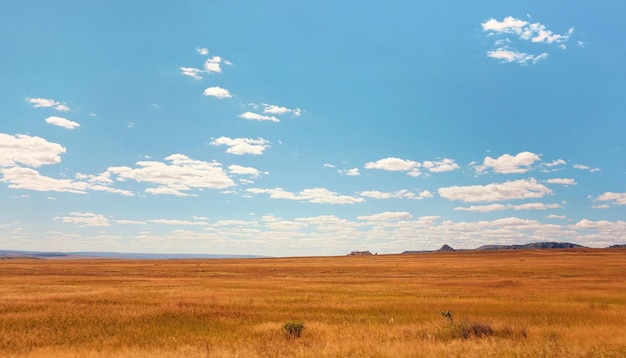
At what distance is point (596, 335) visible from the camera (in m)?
17.6

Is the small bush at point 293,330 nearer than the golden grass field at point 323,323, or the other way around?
the golden grass field at point 323,323

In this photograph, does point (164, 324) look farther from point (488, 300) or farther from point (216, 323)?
point (488, 300)

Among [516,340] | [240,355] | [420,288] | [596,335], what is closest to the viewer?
[240,355]

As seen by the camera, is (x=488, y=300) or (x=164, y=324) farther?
(x=488, y=300)

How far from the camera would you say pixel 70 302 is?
2958cm

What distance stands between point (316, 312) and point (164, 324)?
28.7ft

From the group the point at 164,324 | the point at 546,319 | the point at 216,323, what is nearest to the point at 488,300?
the point at 546,319

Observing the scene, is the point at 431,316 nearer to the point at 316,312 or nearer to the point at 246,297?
the point at 316,312

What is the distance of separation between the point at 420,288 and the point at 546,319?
58.7 feet

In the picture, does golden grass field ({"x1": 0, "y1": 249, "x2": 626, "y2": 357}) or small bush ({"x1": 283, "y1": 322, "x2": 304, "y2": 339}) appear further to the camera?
small bush ({"x1": 283, "y1": 322, "x2": 304, "y2": 339})

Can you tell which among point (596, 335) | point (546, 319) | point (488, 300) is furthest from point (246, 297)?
point (596, 335)

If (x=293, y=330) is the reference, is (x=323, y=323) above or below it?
below

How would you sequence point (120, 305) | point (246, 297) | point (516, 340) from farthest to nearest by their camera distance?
1. point (246, 297)
2. point (120, 305)
3. point (516, 340)

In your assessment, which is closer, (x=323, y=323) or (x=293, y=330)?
(x=293, y=330)
